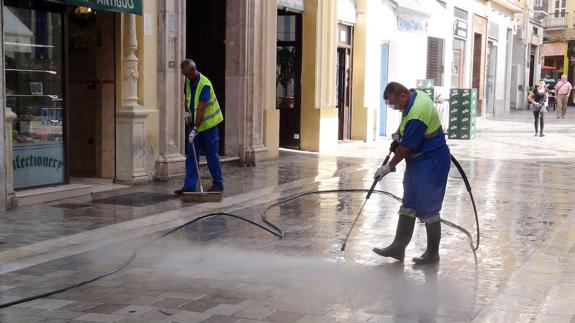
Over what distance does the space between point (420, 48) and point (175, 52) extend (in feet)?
45.0

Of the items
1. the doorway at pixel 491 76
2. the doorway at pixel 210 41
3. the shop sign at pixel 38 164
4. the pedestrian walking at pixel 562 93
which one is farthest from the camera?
the doorway at pixel 491 76

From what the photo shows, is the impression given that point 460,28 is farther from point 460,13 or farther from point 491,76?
Answer: point 491,76

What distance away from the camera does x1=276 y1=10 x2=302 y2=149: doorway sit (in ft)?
57.2

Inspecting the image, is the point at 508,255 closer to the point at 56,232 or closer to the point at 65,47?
the point at 56,232

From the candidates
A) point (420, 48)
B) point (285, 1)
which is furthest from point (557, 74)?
point (285, 1)

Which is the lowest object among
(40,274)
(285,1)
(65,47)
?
(40,274)

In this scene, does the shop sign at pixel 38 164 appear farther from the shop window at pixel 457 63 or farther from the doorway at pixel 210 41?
the shop window at pixel 457 63

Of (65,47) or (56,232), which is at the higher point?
(65,47)

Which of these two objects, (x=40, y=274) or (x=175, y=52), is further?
(x=175, y=52)

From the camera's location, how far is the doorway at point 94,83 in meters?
11.6

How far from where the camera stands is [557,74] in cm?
5862

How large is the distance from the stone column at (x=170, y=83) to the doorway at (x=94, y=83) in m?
0.85

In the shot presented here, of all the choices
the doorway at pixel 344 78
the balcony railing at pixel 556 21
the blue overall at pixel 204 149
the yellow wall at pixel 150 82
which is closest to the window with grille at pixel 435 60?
the doorway at pixel 344 78

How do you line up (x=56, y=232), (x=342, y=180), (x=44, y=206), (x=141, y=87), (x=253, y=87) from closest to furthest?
(x=56, y=232), (x=44, y=206), (x=141, y=87), (x=342, y=180), (x=253, y=87)
